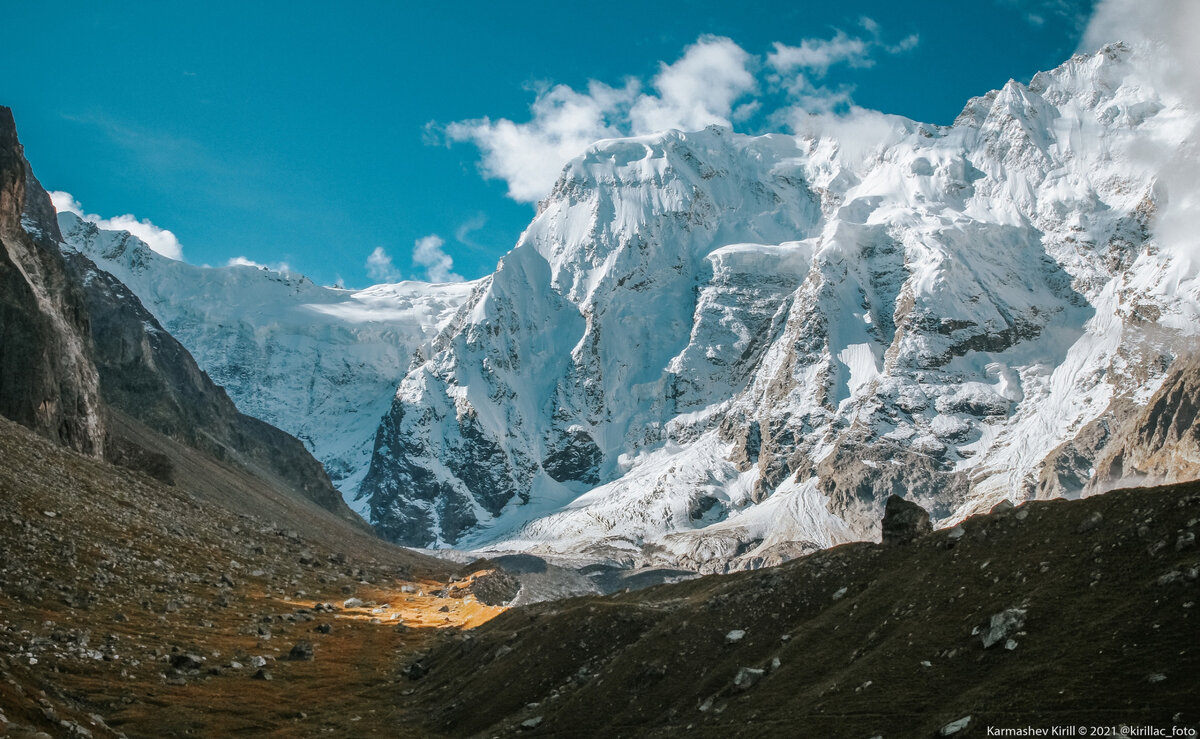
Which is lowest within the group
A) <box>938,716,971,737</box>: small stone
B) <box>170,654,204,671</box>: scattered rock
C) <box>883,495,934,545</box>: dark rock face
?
<box>938,716,971,737</box>: small stone

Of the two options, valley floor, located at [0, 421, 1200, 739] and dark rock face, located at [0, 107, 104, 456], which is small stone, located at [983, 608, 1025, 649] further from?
dark rock face, located at [0, 107, 104, 456]

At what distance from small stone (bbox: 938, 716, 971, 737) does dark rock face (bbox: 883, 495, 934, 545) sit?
22.6 metres

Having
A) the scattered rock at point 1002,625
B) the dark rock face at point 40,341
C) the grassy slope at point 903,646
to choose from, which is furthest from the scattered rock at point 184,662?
the dark rock face at point 40,341

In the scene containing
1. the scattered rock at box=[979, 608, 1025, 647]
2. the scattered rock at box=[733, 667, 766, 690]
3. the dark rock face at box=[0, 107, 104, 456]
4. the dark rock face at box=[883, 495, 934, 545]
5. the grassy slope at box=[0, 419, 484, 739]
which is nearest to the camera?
the scattered rock at box=[979, 608, 1025, 647]

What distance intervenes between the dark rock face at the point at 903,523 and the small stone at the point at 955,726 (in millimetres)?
22584

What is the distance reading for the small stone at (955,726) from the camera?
96.4 ft

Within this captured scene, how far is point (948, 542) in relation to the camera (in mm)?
46688

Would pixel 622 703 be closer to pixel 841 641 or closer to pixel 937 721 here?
pixel 841 641

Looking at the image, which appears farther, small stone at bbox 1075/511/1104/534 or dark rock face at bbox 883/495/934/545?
dark rock face at bbox 883/495/934/545

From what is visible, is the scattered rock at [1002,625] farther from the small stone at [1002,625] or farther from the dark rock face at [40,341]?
the dark rock face at [40,341]

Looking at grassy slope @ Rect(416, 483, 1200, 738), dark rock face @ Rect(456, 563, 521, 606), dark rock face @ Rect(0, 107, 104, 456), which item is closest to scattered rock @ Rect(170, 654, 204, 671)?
grassy slope @ Rect(416, 483, 1200, 738)

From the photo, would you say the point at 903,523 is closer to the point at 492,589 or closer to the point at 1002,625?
the point at 1002,625

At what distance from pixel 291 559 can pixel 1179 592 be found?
109 m

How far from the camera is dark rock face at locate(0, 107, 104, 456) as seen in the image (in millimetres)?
120625
